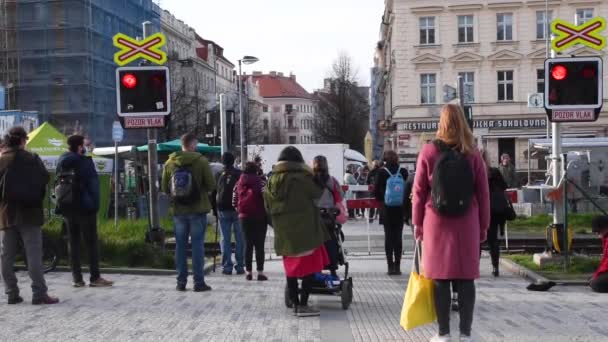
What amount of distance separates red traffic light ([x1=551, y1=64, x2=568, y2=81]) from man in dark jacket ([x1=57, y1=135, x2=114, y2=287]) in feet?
22.1

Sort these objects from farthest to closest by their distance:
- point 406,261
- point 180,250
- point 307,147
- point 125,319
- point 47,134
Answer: point 307,147 < point 47,134 < point 406,261 < point 180,250 < point 125,319

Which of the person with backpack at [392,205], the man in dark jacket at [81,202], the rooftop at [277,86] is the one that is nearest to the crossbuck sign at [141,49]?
the man in dark jacket at [81,202]

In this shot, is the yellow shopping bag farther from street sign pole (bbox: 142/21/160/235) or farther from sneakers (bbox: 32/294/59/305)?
street sign pole (bbox: 142/21/160/235)

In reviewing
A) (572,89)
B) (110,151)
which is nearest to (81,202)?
(572,89)

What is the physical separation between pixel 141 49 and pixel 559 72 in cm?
642

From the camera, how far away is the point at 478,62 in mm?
57531

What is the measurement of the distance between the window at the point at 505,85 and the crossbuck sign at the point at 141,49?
46622 mm

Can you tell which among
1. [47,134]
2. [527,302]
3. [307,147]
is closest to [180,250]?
[527,302]

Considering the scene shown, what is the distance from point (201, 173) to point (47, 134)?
42.4 ft

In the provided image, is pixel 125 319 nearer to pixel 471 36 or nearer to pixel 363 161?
pixel 363 161

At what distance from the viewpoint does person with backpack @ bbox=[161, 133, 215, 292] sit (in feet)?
35.7

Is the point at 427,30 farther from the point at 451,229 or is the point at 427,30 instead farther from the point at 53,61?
the point at 451,229

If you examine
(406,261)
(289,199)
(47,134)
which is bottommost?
(406,261)

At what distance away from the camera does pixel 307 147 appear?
3488cm
